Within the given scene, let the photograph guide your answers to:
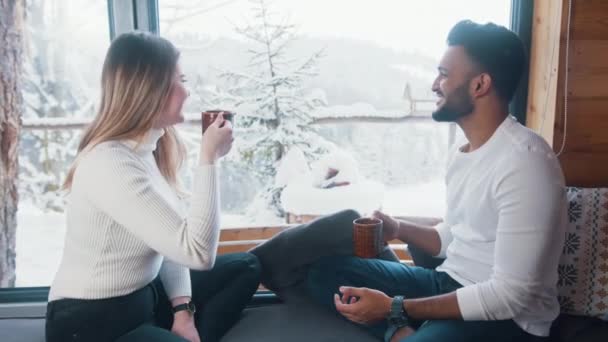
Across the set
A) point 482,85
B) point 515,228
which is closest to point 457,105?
point 482,85

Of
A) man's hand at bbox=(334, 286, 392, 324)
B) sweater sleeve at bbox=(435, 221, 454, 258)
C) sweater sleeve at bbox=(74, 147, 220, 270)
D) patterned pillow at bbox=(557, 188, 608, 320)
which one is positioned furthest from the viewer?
sweater sleeve at bbox=(435, 221, 454, 258)

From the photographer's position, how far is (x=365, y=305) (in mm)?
1430

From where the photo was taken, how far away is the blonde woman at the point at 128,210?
127 centimetres

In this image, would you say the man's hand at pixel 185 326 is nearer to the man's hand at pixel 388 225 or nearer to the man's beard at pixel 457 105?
the man's hand at pixel 388 225

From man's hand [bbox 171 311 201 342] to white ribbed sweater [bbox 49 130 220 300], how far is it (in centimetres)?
21

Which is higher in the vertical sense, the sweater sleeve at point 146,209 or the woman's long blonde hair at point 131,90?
the woman's long blonde hair at point 131,90

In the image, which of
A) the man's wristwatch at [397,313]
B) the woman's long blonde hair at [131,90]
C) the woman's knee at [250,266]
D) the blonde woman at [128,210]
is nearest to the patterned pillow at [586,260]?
the man's wristwatch at [397,313]

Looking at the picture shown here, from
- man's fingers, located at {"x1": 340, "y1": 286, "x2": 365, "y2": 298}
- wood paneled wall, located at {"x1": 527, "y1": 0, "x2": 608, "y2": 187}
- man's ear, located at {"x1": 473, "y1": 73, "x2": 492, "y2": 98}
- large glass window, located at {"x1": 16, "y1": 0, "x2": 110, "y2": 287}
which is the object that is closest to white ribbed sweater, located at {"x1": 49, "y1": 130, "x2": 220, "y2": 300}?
man's fingers, located at {"x1": 340, "y1": 286, "x2": 365, "y2": 298}

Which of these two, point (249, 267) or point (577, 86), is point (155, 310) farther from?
point (577, 86)

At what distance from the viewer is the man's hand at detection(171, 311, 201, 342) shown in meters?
1.50

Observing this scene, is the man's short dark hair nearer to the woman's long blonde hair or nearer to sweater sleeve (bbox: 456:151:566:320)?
sweater sleeve (bbox: 456:151:566:320)

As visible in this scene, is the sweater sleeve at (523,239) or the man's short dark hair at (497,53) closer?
the sweater sleeve at (523,239)

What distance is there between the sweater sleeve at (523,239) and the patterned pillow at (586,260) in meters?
0.37

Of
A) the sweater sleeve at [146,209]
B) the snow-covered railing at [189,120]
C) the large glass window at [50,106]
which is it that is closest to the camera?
the sweater sleeve at [146,209]
